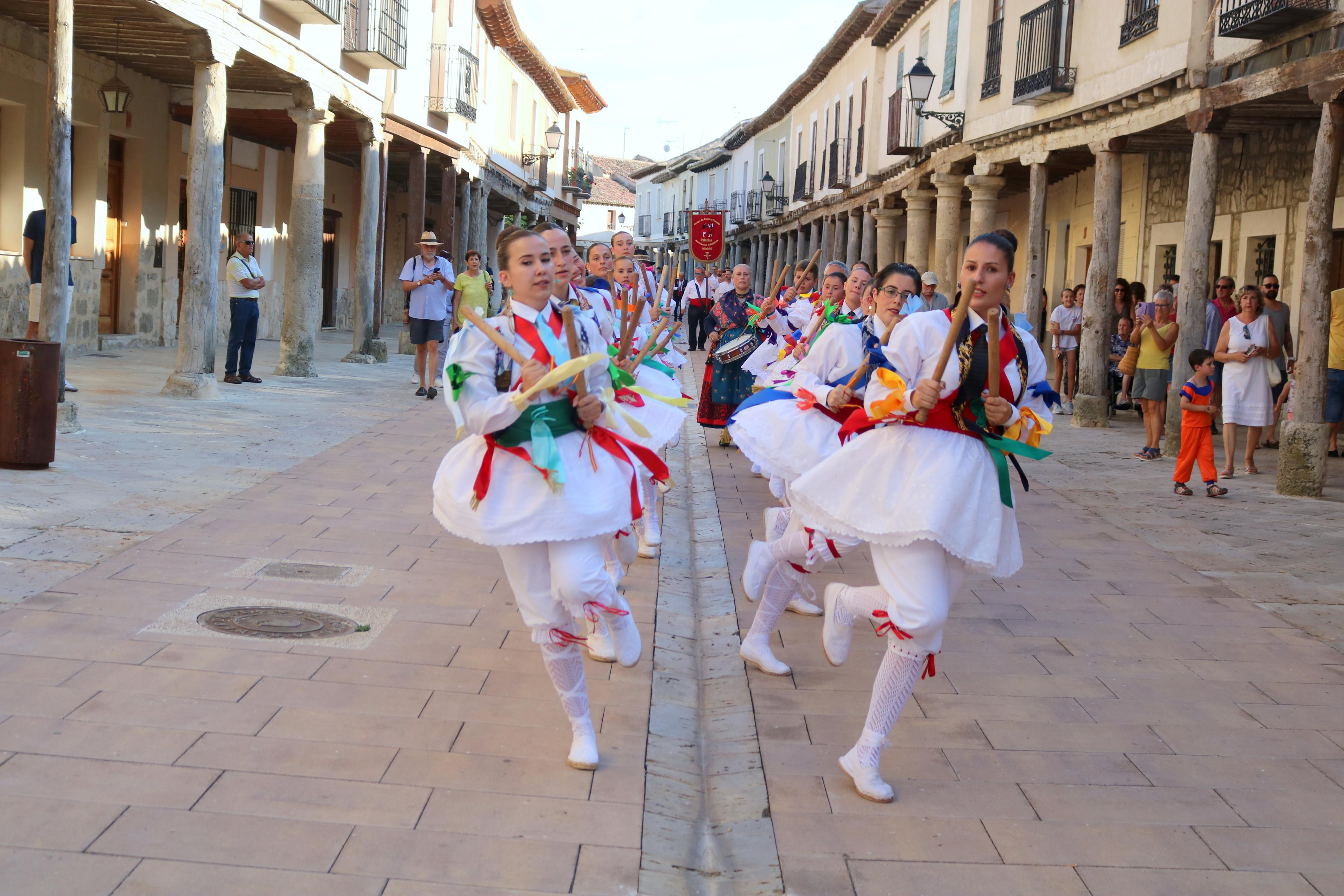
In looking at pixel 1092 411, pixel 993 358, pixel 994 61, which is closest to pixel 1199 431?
pixel 1092 411

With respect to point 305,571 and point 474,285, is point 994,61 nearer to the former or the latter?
point 474,285

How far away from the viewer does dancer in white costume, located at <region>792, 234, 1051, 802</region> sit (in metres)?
3.71

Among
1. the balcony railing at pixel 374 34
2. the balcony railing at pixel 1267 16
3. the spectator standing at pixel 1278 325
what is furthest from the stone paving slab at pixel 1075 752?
the balcony railing at pixel 374 34

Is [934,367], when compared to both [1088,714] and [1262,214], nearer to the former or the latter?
[1088,714]

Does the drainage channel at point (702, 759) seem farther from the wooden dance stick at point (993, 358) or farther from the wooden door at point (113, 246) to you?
the wooden door at point (113, 246)

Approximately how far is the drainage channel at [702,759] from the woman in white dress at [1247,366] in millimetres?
5918

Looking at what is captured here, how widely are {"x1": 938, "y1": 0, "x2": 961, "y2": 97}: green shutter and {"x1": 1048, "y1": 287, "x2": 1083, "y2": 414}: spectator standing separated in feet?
17.3

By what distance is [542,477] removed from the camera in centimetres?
375

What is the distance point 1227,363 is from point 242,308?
9.92 m

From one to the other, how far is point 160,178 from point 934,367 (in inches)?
630

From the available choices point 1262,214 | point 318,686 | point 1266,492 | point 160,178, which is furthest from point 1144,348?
point 160,178

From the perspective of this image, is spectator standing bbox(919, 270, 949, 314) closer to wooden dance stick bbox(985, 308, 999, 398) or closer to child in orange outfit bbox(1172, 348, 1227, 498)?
child in orange outfit bbox(1172, 348, 1227, 498)

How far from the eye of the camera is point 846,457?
3.97m

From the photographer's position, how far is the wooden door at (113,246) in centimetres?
1644
